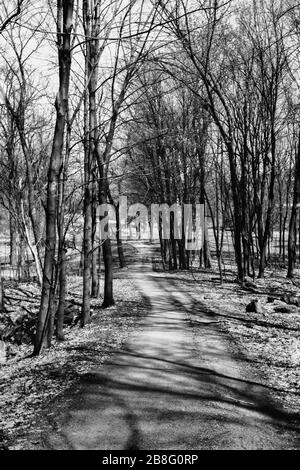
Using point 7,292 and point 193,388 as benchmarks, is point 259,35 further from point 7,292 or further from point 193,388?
point 193,388

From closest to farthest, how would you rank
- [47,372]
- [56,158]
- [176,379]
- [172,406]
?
1. [172,406]
2. [176,379]
3. [47,372]
4. [56,158]

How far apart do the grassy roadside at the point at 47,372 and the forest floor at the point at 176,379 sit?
2 centimetres

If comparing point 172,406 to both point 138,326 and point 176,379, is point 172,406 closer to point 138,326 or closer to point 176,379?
point 176,379

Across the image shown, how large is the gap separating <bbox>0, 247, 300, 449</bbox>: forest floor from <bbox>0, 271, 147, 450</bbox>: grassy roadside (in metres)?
0.02

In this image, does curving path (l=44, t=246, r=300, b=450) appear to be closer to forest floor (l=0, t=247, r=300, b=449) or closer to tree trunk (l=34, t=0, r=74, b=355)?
forest floor (l=0, t=247, r=300, b=449)

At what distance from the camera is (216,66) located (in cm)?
2089

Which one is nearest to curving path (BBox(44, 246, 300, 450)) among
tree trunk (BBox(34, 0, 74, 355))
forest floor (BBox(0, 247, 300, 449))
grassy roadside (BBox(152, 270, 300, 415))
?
forest floor (BBox(0, 247, 300, 449))

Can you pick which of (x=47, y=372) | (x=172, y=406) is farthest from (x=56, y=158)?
(x=172, y=406)

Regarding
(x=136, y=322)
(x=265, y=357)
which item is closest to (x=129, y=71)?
(x=136, y=322)

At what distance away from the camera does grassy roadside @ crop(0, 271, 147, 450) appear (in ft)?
19.0

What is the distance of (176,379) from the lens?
746 centimetres

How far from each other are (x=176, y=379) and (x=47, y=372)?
98.6 inches

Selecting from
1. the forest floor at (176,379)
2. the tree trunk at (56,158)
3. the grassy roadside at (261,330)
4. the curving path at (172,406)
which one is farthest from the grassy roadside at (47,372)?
the grassy roadside at (261,330)

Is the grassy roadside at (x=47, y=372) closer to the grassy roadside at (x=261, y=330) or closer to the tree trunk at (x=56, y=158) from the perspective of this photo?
the tree trunk at (x=56, y=158)
